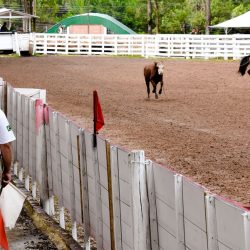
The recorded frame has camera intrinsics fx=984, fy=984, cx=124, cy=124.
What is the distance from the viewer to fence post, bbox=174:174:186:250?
5.94m

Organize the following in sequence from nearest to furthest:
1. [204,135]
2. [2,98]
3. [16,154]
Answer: [16,154], [2,98], [204,135]

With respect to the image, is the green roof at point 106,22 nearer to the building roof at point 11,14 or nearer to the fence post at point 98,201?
the building roof at point 11,14

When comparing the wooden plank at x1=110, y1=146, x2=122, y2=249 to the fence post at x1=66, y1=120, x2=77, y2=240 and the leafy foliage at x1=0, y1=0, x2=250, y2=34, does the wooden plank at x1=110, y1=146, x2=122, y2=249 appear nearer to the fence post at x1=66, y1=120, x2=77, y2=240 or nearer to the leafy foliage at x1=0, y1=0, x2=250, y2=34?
the fence post at x1=66, y1=120, x2=77, y2=240

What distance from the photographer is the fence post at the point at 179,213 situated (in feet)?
19.5

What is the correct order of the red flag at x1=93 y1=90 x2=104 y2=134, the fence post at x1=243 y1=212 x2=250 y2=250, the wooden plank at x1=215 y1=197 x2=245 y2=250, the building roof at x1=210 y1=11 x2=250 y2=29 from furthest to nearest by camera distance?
the building roof at x1=210 y1=11 x2=250 y2=29
the red flag at x1=93 y1=90 x2=104 y2=134
the wooden plank at x1=215 y1=197 x2=245 y2=250
the fence post at x1=243 y1=212 x2=250 y2=250

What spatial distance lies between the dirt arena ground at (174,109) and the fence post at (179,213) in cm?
519

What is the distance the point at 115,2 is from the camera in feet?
390

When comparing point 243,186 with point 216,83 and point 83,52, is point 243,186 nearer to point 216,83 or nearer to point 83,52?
point 216,83

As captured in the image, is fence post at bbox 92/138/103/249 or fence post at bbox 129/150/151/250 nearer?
fence post at bbox 129/150/151/250

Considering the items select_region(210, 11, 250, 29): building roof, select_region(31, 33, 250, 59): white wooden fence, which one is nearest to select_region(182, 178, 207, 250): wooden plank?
select_region(31, 33, 250, 59): white wooden fence

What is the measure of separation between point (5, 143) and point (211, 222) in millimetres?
2744

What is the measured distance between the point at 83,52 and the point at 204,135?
4209 cm

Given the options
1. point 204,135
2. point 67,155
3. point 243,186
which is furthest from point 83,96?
point 67,155

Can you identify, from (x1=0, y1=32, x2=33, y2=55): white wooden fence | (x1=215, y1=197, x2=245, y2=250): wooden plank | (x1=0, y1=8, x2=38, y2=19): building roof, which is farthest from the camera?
(x1=0, y1=8, x2=38, y2=19): building roof
